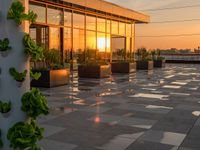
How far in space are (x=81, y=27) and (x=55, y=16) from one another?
314 centimetres

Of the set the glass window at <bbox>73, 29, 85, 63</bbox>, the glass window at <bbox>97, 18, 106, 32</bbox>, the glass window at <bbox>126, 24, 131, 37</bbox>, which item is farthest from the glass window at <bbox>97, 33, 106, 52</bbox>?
the glass window at <bbox>126, 24, 131, 37</bbox>

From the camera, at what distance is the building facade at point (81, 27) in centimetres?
1736

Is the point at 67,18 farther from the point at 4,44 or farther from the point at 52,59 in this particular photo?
the point at 4,44

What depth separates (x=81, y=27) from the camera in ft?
69.1

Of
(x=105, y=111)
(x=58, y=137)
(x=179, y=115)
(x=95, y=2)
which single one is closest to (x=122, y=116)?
(x=105, y=111)

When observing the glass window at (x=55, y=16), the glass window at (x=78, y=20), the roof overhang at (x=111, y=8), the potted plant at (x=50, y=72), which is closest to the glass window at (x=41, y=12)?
the glass window at (x=55, y=16)

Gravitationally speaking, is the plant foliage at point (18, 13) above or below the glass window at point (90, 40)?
below

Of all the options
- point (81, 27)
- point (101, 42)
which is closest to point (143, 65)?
point (101, 42)

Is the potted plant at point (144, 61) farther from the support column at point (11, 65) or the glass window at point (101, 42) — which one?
the support column at point (11, 65)

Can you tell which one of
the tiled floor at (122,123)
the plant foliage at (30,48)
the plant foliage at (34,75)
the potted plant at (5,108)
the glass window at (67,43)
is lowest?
the tiled floor at (122,123)

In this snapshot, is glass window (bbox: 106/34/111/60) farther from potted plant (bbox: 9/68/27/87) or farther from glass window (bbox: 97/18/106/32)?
potted plant (bbox: 9/68/27/87)

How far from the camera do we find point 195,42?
35000 mm

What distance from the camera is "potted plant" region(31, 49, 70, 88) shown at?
11630 millimetres

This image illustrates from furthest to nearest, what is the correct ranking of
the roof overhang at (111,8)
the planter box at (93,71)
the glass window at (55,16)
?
the roof overhang at (111,8), the glass window at (55,16), the planter box at (93,71)
